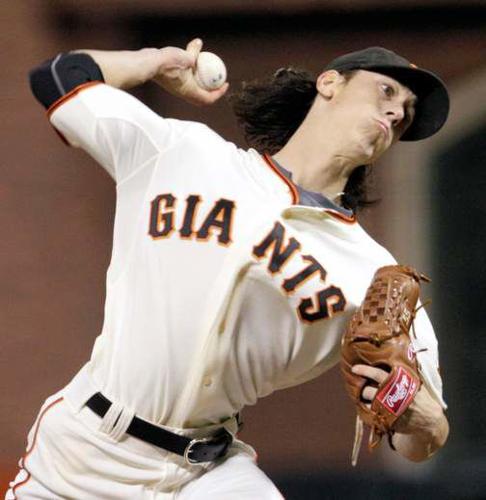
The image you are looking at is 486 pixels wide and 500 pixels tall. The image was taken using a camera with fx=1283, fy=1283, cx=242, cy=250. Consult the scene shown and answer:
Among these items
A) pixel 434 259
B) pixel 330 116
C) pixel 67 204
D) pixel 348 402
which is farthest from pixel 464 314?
pixel 330 116

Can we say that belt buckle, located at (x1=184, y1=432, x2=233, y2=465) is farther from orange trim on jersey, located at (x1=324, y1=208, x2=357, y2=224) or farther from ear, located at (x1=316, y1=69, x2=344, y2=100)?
ear, located at (x1=316, y1=69, x2=344, y2=100)

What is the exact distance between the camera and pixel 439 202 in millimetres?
3770

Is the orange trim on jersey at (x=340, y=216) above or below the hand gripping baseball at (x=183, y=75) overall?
below

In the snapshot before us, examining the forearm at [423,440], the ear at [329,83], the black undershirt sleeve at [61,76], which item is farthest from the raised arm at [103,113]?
the forearm at [423,440]

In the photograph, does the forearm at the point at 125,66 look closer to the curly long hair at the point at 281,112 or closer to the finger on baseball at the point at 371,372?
the curly long hair at the point at 281,112

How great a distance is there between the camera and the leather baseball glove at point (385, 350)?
1.91 meters

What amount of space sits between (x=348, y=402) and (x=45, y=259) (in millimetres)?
952

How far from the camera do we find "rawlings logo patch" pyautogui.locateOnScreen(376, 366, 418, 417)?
6.24 ft

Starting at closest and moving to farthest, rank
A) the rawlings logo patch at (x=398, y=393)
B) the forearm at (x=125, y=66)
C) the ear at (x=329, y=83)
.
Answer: the rawlings logo patch at (x=398, y=393)
the forearm at (x=125, y=66)
the ear at (x=329, y=83)

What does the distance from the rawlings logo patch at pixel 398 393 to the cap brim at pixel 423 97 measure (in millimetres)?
634

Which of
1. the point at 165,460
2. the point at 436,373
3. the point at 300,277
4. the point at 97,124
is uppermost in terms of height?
the point at 97,124

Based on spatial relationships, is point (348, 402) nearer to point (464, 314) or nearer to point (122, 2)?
point (464, 314)

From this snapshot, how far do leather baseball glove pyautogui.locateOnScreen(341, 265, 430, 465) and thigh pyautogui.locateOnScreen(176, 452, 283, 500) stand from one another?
0.70 ft

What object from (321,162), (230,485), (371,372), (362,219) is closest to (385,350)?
(371,372)
